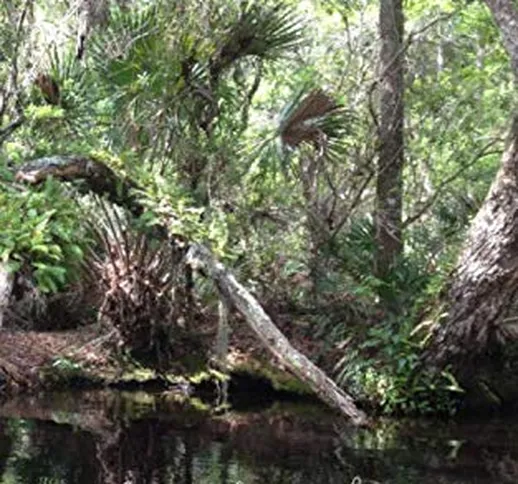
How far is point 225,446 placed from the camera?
283 inches

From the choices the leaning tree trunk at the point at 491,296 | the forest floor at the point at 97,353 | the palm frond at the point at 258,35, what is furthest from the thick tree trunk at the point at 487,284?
the palm frond at the point at 258,35

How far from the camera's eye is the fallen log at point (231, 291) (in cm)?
711

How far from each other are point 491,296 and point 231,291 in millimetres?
2684

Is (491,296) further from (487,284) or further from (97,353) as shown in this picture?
(97,353)

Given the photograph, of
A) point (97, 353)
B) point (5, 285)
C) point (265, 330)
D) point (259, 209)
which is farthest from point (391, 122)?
point (5, 285)

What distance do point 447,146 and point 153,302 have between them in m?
4.68

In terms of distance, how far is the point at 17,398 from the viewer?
29.1 feet

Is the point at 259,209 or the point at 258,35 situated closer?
the point at 258,35

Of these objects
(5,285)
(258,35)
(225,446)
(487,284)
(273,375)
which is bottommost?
(225,446)

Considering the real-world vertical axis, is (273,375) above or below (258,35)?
below

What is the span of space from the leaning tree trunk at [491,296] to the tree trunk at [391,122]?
181 cm

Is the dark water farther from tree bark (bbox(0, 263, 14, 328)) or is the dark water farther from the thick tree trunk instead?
tree bark (bbox(0, 263, 14, 328))

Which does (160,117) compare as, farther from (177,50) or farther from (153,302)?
(153,302)

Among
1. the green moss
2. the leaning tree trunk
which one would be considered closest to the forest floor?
the green moss
